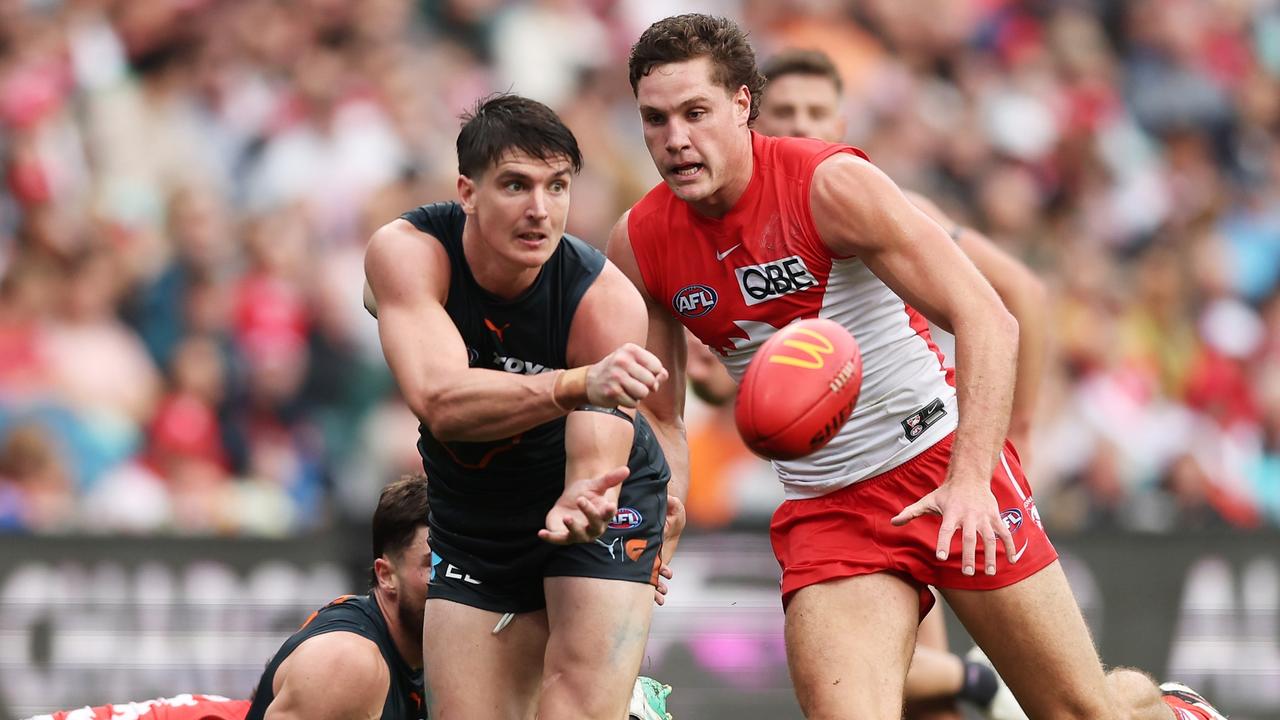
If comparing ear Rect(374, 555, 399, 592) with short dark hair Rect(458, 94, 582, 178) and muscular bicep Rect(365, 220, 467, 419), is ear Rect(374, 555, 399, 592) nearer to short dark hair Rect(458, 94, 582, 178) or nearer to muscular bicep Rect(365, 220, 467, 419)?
muscular bicep Rect(365, 220, 467, 419)

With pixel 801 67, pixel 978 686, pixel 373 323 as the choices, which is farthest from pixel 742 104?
pixel 373 323

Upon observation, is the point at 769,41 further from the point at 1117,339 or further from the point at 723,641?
the point at 723,641

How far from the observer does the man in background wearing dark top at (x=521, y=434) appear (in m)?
4.93

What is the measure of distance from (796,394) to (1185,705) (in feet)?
8.72

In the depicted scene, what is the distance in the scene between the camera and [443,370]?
16.2ft

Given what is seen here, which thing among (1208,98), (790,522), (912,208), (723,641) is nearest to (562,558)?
(790,522)

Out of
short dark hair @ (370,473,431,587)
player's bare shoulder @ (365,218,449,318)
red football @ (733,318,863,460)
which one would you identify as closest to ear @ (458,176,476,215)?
player's bare shoulder @ (365,218,449,318)

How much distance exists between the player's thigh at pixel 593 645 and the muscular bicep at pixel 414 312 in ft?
2.52

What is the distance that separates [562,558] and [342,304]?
18.8ft

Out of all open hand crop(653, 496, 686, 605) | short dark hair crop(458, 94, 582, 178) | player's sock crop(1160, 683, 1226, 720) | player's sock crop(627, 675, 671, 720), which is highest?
short dark hair crop(458, 94, 582, 178)

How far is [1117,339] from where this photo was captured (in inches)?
467

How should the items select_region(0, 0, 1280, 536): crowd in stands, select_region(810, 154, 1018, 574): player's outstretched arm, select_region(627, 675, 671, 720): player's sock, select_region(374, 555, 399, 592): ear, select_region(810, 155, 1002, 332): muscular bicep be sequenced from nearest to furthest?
1. select_region(810, 154, 1018, 574): player's outstretched arm
2. select_region(810, 155, 1002, 332): muscular bicep
3. select_region(374, 555, 399, 592): ear
4. select_region(627, 675, 671, 720): player's sock
5. select_region(0, 0, 1280, 536): crowd in stands

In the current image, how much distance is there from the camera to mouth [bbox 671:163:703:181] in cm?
526

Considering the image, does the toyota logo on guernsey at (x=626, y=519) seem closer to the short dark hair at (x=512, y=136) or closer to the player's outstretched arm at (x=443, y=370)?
the player's outstretched arm at (x=443, y=370)
